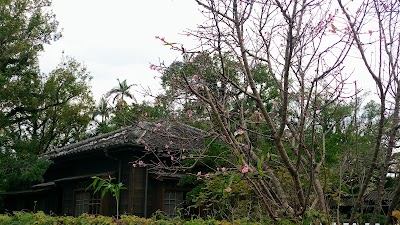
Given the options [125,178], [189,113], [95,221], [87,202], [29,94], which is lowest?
[95,221]

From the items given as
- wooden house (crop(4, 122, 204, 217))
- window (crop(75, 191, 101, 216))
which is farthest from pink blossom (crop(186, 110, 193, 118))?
window (crop(75, 191, 101, 216))

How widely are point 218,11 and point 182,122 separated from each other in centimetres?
224

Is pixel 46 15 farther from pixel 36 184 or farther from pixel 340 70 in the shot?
pixel 340 70

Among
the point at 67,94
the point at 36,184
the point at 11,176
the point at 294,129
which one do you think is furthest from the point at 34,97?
the point at 294,129

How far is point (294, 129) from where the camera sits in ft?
17.7

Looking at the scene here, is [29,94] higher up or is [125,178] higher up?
[29,94]

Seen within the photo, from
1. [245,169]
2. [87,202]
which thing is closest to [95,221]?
[245,169]

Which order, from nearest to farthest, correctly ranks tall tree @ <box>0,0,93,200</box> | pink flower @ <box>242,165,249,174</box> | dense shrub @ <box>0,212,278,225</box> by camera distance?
pink flower @ <box>242,165,249,174</box> → dense shrub @ <box>0,212,278,225</box> → tall tree @ <box>0,0,93,200</box>

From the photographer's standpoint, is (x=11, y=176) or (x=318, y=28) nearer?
(x=318, y=28)

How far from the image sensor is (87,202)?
16.0m

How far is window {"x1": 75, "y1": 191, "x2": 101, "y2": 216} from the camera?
50.6 ft

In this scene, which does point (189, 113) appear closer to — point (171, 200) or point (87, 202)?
point (171, 200)

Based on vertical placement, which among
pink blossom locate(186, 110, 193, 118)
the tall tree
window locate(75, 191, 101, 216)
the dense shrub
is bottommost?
the dense shrub

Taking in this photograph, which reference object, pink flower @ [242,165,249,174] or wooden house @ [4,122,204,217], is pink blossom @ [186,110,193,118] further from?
wooden house @ [4,122,204,217]
